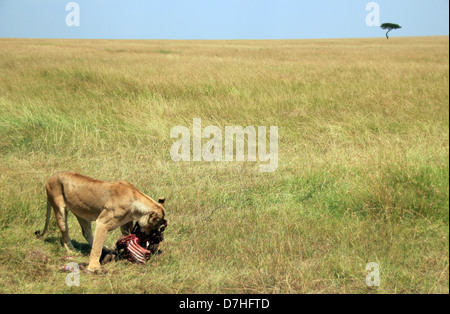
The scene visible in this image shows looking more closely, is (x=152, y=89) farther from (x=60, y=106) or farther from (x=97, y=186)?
(x=97, y=186)

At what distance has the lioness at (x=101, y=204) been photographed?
4031 millimetres

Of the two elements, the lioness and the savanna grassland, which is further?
the lioness

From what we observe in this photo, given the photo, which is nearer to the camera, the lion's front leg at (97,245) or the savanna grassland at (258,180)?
the savanna grassland at (258,180)

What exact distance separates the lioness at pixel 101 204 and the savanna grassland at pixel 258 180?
1.15 feet

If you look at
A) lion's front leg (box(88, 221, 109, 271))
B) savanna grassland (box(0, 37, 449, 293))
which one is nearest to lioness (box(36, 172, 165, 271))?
lion's front leg (box(88, 221, 109, 271))

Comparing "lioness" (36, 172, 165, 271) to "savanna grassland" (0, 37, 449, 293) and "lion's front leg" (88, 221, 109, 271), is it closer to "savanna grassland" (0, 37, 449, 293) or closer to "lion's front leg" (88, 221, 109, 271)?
"lion's front leg" (88, 221, 109, 271)

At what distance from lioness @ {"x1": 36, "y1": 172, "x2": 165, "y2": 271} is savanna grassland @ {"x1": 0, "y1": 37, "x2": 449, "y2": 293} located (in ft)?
1.15

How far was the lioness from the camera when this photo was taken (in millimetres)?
4031

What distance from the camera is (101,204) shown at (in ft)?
13.5

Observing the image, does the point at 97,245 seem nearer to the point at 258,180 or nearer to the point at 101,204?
the point at 101,204

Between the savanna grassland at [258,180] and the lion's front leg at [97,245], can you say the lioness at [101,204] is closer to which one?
the lion's front leg at [97,245]

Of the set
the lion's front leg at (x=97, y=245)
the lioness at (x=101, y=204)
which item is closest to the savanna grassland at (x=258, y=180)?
the lion's front leg at (x=97, y=245)
